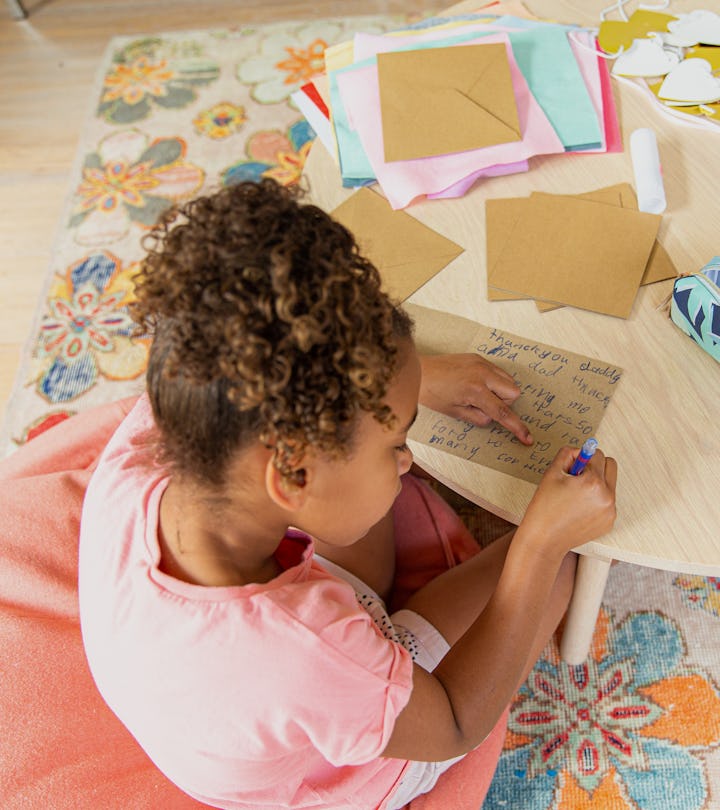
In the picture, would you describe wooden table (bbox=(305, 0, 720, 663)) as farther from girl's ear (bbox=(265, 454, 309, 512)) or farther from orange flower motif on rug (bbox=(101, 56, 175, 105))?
orange flower motif on rug (bbox=(101, 56, 175, 105))

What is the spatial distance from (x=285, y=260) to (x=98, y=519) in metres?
0.37

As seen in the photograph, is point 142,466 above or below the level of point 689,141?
below

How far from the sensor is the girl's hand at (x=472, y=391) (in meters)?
0.80

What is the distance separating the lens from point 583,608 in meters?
1.08

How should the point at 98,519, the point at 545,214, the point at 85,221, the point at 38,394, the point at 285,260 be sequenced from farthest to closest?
1. the point at 85,221
2. the point at 38,394
3. the point at 545,214
4. the point at 98,519
5. the point at 285,260

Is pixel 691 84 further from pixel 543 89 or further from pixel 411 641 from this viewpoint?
pixel 411 641

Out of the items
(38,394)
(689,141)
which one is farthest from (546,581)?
(38,394)

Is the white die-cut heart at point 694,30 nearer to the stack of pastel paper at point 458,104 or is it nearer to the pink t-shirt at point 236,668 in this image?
the stack of pastel paper at point 458,104

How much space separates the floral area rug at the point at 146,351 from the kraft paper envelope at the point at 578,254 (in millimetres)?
479

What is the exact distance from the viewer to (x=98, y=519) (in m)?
0.75

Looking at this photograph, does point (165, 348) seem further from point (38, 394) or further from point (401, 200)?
point (38, 394)

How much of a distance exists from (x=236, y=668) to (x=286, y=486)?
0.50 feet

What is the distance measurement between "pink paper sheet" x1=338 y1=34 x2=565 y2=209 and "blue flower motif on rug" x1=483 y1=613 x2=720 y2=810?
2.37ft

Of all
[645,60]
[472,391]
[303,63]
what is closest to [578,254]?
[472,391]
